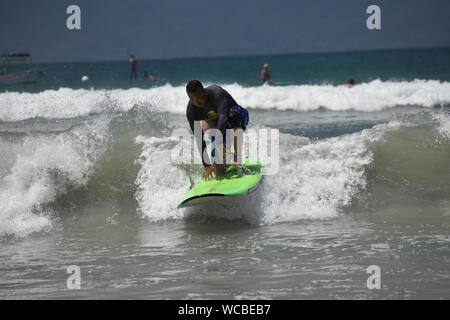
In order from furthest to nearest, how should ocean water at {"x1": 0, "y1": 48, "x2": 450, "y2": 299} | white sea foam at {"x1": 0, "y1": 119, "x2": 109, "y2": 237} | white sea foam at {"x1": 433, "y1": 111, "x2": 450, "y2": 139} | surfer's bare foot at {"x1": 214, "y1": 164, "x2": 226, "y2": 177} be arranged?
1. white sea foam at {"x1": 433, "y1": 111, "x2": 450, "y2": 139}
2. white sea foam at {"x1": 0, "y1": 119, "x2": 109, "y2": 237}
3. surfer's bare foot at {"x1": 214, "y1": 164, "x2": 226, "y2": 177}
4. ocean water at {"x1": 0, "y1": 48, "x2": 450, "y2": 299}

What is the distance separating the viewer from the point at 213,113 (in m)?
6.73

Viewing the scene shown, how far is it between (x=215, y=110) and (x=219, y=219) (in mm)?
1277

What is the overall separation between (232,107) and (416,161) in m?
3.16

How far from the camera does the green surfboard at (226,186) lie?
6395 millimetres

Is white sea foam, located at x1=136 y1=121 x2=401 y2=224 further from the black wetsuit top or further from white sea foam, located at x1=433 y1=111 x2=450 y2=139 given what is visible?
white sea foam, located at x1=433 y1=111 x2=450 y2=139

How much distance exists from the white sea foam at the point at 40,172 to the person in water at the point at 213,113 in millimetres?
2184

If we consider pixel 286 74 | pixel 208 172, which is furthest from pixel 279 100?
pixel 286 74

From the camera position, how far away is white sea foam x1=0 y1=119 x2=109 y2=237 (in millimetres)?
7180

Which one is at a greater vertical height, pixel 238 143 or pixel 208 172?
pixel 238 143

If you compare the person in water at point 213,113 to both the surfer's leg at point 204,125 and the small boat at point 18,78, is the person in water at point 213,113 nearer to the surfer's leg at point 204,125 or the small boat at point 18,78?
the surfer's leg at point 204,125

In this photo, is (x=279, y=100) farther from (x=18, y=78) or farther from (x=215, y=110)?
(x=18, y=78)

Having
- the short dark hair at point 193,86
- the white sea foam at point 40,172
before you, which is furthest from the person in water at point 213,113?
the white sea foam at point 40,172

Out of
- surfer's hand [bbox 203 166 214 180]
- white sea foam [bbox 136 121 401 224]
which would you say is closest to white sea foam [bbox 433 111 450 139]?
white sea foam [bbox 136 121 401 224]

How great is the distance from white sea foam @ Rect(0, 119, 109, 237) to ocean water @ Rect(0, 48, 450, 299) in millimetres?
20
